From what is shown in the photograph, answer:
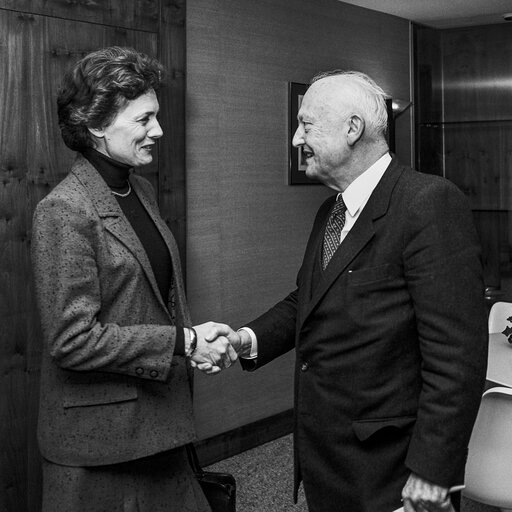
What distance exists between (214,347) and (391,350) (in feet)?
2.14

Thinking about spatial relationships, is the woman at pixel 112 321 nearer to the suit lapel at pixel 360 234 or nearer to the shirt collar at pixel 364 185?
the suit lapel at pixel 360 234

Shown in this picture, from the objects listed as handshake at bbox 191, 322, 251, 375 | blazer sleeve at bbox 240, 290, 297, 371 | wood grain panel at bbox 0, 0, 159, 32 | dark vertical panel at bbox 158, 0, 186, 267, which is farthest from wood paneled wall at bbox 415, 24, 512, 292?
A: handshake at bbox 191, 322, 251, 375

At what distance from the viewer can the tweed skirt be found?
2242 mm

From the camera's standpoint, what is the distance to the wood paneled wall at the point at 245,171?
169 inches

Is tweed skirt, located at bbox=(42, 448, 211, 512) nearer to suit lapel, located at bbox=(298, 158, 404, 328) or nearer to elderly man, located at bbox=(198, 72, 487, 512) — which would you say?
elderly man, located at bbox=(198, 72, 487, 512)

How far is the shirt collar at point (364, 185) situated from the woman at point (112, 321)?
2.05ft

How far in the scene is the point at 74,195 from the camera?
222 cm

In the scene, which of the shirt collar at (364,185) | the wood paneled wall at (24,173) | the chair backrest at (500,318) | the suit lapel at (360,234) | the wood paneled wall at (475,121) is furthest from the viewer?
the wood paneled wall at (475,121)

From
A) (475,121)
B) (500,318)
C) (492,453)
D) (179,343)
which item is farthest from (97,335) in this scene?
(475,121)

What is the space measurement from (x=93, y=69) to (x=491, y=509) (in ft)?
9.08

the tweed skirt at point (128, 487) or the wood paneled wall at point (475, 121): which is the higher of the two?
the wood paneled wall at point (475, 121)

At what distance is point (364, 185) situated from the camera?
2.10 m

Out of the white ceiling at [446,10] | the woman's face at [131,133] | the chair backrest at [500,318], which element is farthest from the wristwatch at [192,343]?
the white ceiling at [446,10]

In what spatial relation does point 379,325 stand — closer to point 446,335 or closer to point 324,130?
point 446,335
